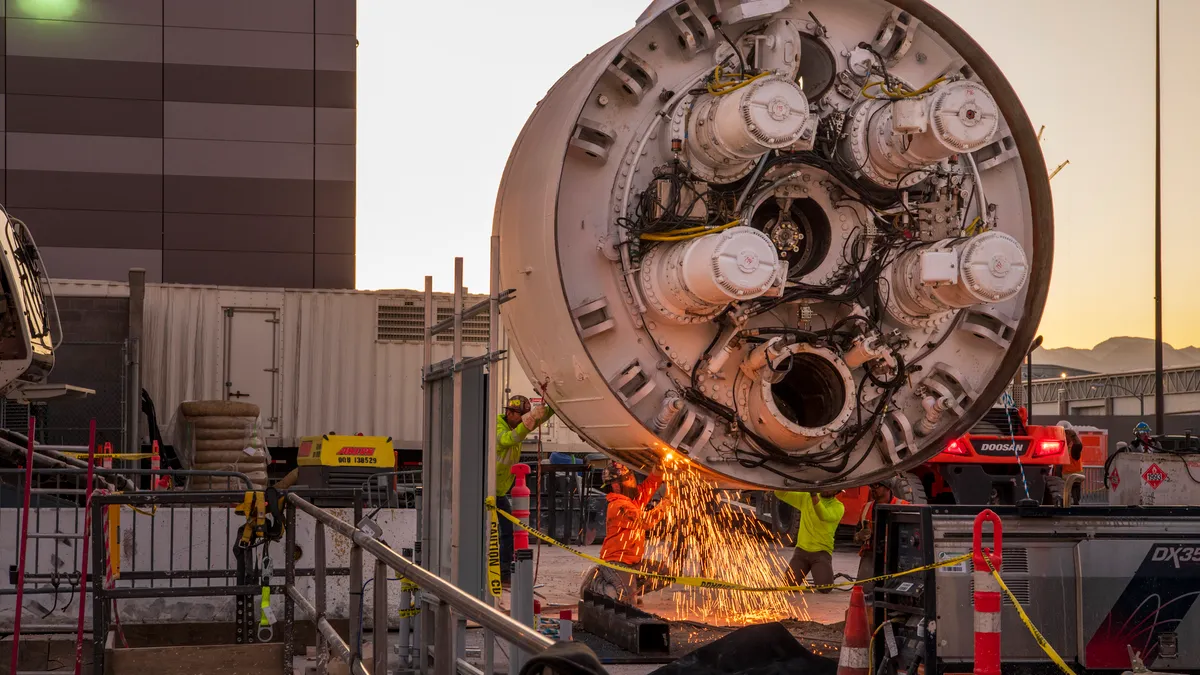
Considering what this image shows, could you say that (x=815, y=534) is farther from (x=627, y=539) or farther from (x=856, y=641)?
(x=856, y=641)

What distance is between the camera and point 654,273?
709cm

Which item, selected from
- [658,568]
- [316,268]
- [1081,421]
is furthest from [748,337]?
[1081,421]

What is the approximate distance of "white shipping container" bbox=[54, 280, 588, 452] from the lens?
1842 centimetres

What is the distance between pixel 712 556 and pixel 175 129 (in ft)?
47.6

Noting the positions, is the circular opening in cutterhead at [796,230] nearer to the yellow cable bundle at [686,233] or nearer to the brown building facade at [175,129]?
the yellow cable bundle at [686,233]

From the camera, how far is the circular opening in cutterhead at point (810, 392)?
7.52 meters

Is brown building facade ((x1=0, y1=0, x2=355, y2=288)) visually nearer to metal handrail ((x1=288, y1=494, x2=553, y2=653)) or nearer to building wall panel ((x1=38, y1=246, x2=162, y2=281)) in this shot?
building wall panel ((x1=38, y1=246, x2=162, y2=281))

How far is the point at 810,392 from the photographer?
777cm

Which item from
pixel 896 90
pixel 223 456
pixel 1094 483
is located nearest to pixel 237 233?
pixel 223 456

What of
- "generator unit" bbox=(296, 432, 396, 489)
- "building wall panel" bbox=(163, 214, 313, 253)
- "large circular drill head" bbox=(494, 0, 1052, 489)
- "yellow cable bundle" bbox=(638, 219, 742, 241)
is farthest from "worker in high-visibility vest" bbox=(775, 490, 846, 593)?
"building wall panel" bbox=(163, 214, 313, 253)

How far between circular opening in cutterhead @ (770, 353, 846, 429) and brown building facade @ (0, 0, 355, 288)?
14749 mm

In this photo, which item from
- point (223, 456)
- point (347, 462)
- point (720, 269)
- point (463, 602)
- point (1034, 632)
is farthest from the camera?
point (223, 456)

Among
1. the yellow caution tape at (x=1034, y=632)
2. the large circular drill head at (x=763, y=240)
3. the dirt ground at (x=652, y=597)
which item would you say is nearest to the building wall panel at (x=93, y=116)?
the dirt ground at (x=652, y=597)

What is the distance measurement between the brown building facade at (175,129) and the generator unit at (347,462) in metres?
6.85
